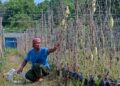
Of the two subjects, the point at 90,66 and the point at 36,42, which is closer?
the point at 36,42

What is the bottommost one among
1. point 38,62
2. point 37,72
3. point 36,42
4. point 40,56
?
point 37,72

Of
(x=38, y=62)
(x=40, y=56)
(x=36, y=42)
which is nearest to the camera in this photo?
(x=36, y=42)

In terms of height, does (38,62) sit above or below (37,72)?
above

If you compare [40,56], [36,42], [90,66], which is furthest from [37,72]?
[90,66]

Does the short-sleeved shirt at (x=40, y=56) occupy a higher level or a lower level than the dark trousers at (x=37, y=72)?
higher

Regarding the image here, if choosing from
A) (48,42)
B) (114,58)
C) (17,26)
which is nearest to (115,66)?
(114,58)

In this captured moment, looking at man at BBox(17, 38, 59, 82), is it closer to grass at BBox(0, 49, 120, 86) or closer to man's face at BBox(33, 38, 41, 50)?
man's face at BBox(33, 38, 41, 50)

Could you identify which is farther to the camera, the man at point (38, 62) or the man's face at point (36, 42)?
the man at point (38, 62)

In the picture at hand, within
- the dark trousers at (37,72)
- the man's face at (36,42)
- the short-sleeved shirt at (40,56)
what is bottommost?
the dark trousers at (37,72)

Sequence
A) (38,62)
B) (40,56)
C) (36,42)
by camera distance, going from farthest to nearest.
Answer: (38,62), (40,56), (36,42)

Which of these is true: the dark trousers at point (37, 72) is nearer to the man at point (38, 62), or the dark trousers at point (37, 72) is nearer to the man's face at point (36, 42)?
the man at point (38, 62)

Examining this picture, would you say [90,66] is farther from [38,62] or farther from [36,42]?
[36,42]

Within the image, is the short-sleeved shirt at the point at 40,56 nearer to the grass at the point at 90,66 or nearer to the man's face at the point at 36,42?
the man's face at the point at 36,42

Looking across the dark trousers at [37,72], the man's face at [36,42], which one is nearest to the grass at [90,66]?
the dark trousers at [37,72]
